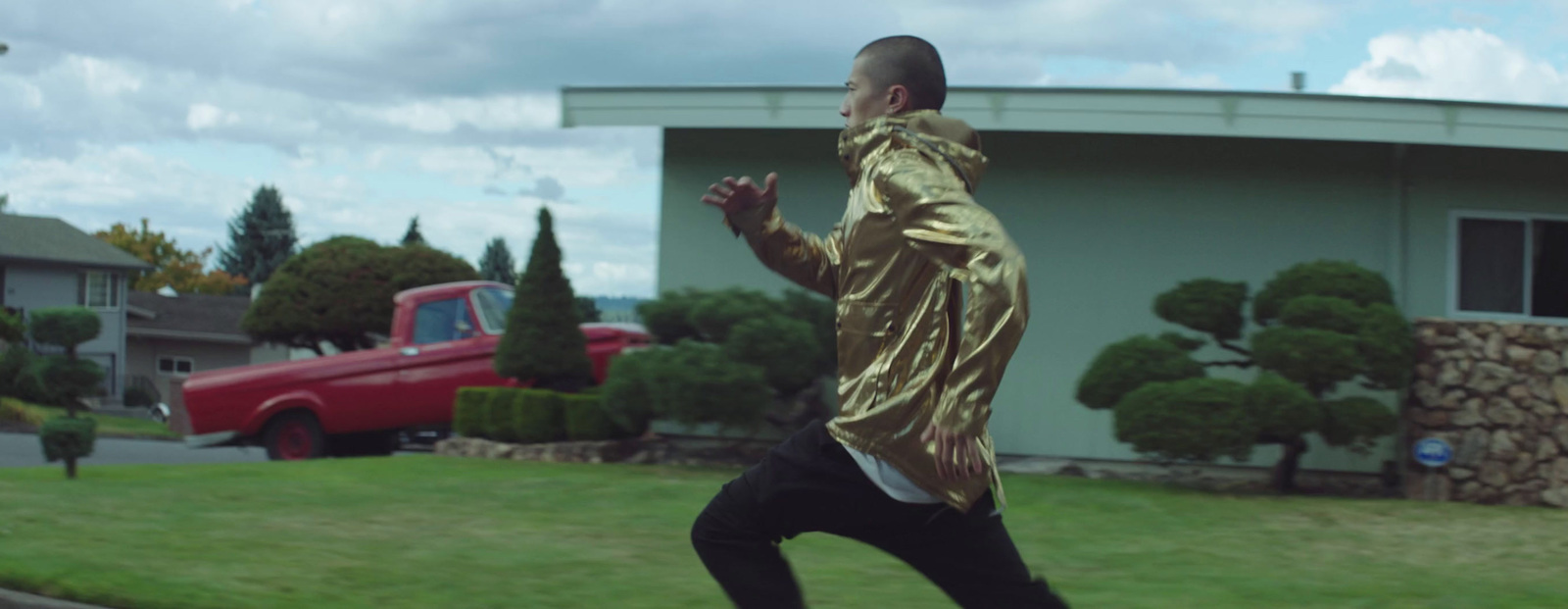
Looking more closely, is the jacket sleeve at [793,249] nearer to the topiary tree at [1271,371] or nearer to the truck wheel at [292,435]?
the topiary tree at [1271,371]

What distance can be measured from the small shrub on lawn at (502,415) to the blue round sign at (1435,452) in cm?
787

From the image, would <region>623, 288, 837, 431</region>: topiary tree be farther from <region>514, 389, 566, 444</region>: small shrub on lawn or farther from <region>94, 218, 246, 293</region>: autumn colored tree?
<region>94, 218, 246, 293</region>: autumn colored tree

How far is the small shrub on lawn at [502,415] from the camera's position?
1319cm

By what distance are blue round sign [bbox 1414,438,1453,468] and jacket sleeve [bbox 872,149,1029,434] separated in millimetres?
8842

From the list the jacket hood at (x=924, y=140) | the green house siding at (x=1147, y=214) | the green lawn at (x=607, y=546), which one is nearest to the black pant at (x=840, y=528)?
the jacket hood at (x=924, y=140)

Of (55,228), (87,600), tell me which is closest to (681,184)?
(87,600)

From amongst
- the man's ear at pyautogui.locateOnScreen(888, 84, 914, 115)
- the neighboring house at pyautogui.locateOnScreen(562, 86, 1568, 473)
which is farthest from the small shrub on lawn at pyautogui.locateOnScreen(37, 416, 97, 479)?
the man's ear at pyautogui.locateOnScreen(888, 84, 914, 115)

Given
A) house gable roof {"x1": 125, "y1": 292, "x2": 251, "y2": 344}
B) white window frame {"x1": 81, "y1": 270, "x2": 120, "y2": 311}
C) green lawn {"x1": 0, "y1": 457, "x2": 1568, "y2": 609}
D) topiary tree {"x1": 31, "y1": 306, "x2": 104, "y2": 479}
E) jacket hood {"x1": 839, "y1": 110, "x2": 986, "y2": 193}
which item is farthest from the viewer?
house gable roof {"x1": 125, "y1": 292, "x2": 251, "y2": 344}

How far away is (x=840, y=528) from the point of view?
10.5 feet

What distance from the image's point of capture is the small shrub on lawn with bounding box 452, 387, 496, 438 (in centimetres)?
1345

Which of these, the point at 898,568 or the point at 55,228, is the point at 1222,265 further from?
the point at 55,228

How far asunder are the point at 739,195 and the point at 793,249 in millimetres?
201

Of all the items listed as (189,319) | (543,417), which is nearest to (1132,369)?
(543,417)

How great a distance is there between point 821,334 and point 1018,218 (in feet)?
7.38
